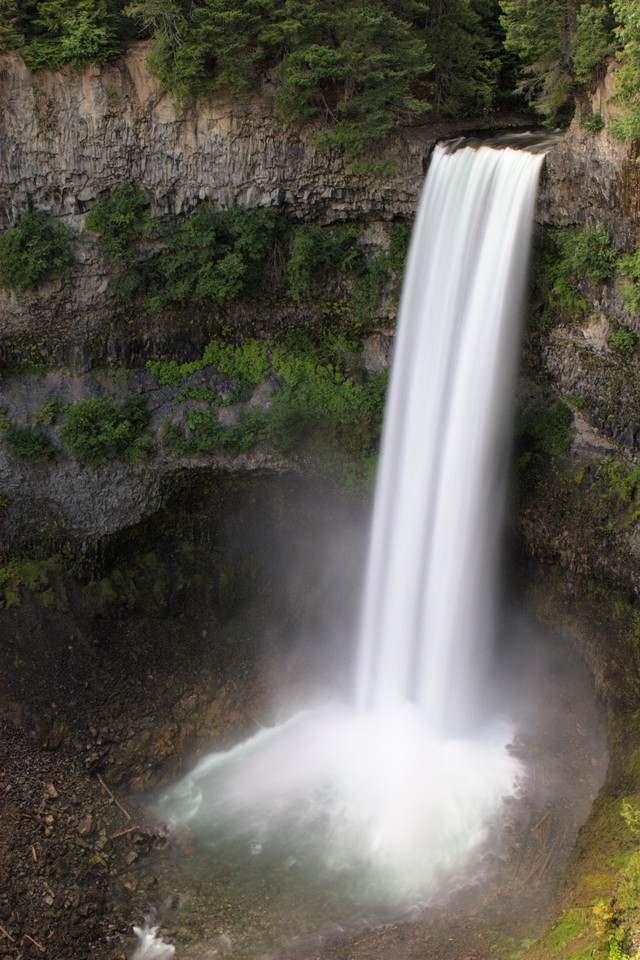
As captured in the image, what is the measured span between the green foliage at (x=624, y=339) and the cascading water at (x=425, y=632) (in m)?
2.16

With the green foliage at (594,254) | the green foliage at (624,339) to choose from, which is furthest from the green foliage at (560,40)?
the green foliage at (624,339)

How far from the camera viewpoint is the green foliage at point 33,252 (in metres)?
19.4

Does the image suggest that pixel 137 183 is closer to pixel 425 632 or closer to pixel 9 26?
pixel 9 26

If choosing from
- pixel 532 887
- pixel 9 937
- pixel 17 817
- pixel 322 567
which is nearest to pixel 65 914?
pixel 9 937

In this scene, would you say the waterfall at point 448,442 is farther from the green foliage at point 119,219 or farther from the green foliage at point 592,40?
the green foliage at point 119,219

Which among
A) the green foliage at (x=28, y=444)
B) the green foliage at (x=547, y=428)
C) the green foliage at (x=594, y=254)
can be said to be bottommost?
the green foliage at (x=28, y=444)

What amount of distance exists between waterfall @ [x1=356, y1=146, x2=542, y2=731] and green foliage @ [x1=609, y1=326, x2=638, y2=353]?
214 cm

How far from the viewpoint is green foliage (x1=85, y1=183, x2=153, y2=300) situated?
19.6 meters

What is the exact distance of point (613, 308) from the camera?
16109 mm

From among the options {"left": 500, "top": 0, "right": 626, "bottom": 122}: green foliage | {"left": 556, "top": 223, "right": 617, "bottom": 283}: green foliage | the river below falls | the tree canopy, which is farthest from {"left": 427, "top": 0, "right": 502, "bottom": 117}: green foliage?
the river below falls

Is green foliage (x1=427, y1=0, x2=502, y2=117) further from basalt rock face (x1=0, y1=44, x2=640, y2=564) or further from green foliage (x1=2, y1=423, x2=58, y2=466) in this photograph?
green foliage (x1=2, y1=423, x2=58, y2=466)

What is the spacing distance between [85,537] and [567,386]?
12494 millimetres

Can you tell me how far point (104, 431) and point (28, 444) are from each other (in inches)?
75.4

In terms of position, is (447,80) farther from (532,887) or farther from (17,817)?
(17,817)
